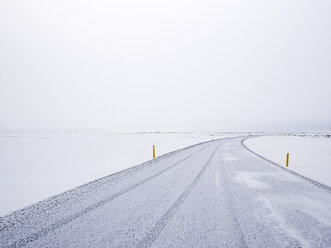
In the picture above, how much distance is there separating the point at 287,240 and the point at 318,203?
285cm

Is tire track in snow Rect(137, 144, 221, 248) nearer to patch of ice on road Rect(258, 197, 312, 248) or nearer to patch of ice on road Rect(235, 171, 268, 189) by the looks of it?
patch of ice on road Rect(258, 197, 312, 248)

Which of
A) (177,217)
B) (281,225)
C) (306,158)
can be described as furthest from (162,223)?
(306,158)

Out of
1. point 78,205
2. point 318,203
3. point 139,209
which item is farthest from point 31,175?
point 318,203

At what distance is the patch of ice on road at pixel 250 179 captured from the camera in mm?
7418

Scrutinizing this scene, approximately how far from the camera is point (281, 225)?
13.9 ft

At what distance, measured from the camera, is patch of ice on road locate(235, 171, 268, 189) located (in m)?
7.42

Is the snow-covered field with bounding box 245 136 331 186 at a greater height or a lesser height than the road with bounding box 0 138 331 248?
lesser

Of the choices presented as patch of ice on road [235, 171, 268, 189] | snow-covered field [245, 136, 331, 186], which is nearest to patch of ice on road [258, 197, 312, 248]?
patch of ice on road [235, 171, 268, 189]

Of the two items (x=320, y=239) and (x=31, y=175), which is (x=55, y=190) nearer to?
(x=31, y=175)

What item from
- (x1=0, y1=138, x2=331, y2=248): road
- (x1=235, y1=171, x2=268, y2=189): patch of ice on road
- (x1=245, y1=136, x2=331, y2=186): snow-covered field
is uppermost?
(x1=0, y1=138, x2=331, y2=248): road

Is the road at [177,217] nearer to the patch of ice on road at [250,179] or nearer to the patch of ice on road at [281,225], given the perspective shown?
the patch of ice on road at [281,225]

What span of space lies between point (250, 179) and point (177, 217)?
5086 mm

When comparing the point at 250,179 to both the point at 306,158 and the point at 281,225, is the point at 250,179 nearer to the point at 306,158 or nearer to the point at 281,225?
the point at 281,225

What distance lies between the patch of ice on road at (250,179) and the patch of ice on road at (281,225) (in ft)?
6.90
